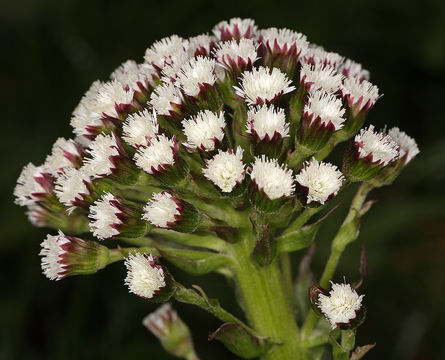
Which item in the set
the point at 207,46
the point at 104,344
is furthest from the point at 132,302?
the point at 207,46

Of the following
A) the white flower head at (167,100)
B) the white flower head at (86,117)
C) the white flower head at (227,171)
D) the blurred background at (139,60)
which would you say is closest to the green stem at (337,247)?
the white flower head at (227,171)

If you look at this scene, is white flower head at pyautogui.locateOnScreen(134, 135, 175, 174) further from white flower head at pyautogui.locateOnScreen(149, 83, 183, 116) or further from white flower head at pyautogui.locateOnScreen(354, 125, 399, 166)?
white flower head at pyautogui.locateOnScreen(354, 125, 399, 166)

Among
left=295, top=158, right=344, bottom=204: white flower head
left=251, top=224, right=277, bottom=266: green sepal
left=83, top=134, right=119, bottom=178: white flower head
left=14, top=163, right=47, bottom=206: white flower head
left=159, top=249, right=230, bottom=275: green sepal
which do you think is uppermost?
left=14, top=163, right=47, bottom=206: white flower head

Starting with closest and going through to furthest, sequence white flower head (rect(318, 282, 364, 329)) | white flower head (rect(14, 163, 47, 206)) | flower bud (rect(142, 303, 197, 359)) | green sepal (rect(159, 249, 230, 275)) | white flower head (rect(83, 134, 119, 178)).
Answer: white flower head (rect(318, 282, 364, 329))
white flower head (rect(83, 134, 119, 178))
green sepal (rect(159, 249, 230, 275))
white flower head (rect(14, 163, 47, 206))
flower bud (rect(142, 303, 197, 359))

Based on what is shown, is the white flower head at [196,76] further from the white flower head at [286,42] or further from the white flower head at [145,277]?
the white flower head at [145,277]

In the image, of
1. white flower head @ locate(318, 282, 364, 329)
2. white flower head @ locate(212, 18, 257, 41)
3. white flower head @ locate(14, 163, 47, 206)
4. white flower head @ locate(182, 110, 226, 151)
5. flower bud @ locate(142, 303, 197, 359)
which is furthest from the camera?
flower bud @ locate(142, 303, 197, 359)

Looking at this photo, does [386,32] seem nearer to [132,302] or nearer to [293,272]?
[293,272]

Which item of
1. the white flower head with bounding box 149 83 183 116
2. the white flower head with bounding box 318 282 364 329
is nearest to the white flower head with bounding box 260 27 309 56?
the white flower head with bounding box 149 83 183 116

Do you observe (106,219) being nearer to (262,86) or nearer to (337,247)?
(262,86)
